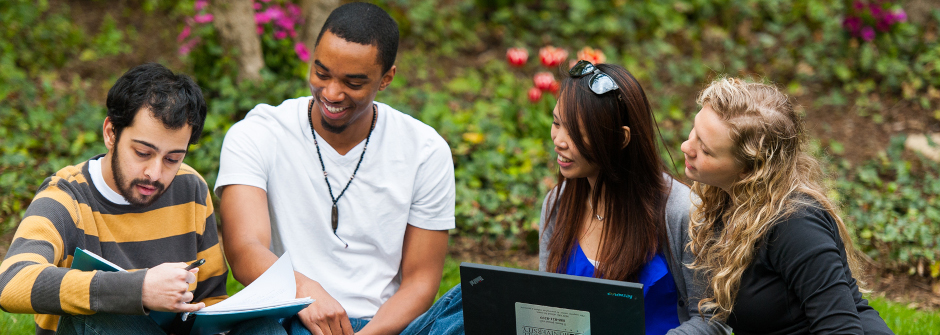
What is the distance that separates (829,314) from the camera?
196 centimetres

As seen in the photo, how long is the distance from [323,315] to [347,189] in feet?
1.74

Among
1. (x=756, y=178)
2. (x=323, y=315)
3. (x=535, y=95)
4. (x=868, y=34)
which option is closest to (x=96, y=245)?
Answer: (x=323, y=315)

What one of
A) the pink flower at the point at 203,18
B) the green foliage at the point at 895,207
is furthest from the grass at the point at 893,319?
the pink flower at the point at 203,18

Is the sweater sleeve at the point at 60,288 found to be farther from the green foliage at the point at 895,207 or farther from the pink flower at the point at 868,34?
the pink flower at the point at 868,34

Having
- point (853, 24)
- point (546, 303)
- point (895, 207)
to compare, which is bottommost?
point (895, 207)

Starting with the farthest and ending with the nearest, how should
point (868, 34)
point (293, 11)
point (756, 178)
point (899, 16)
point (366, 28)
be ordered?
point (868, 34) → point (899, 16) → point (293, 11) → point (366, 28) → point (756, 178)

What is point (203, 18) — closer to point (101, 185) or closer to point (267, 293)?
point (101, 185)

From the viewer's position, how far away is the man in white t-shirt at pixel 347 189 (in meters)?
2.57

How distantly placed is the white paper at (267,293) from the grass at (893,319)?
1.52 metres

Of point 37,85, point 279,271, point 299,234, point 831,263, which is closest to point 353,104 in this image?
point 299,234

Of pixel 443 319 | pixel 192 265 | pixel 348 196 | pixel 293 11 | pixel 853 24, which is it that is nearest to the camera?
pixel 192 265

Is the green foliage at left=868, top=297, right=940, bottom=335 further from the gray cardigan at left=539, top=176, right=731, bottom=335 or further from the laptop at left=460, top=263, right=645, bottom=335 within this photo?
the laptop at left=460, top=263, right=645, bottom=335

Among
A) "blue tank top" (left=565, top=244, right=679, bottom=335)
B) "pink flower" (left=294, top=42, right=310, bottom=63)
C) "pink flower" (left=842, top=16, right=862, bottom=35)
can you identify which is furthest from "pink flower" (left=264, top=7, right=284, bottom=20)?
"pink flower" (left=842, top=16, right=862, bottom=35)

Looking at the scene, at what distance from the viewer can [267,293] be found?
217cm
